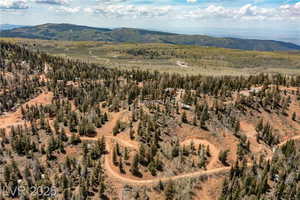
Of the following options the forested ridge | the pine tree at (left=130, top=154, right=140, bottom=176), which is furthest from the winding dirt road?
the pine tree at (left=130, top=154, right=140, bottom=176)

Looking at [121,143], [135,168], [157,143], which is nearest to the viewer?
[135,168]

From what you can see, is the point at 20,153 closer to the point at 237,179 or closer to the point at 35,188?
the point at 35,188

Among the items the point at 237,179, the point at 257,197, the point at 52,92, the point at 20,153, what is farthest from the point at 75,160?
the point at 52,92

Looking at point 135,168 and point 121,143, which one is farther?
point 121,143

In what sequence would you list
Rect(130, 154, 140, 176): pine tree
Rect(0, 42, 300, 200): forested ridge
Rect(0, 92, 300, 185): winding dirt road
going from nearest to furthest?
1. Rect(0, 42, 300, 200): forested ridge
2. Rect(0, 92, 300, 185): winding dirt road
3. Rect(130, 154, 140, 176): pine tree

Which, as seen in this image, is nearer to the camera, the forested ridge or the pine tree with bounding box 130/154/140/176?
the forested ridge

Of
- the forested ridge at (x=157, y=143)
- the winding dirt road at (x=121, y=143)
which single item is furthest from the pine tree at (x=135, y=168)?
the winding dirt road at (x=121, y=143)

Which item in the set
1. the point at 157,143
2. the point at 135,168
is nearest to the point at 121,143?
the point at 157,143

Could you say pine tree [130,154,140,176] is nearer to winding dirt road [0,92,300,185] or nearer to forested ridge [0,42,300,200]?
forested ridge [0,42,300,200]

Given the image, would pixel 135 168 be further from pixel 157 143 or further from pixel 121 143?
pixel 121 143

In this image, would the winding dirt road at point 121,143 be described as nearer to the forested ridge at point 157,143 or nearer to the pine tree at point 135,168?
the forested ridge at point 157,143
